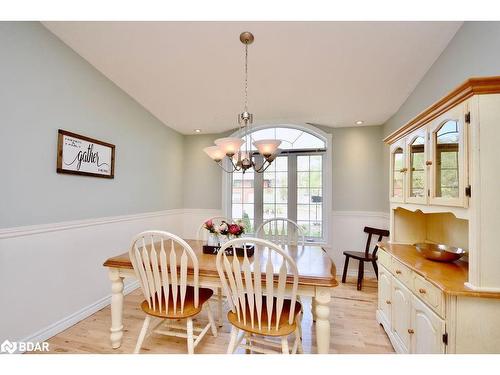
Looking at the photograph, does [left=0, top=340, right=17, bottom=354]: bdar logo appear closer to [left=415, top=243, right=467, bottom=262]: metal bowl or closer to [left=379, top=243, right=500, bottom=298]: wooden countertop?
[left=379, top=243, right=500, bottom=298]: wooden countertop

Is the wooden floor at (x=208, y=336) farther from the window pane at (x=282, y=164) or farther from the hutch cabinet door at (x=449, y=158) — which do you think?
the window pane at (x=282, y=164)

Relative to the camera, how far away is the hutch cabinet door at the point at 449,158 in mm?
1299

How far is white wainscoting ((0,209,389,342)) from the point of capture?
1.78 metres

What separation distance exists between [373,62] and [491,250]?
184 cm

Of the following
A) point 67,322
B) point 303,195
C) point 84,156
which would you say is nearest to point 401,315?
point 303,195

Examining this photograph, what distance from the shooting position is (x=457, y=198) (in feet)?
4.39

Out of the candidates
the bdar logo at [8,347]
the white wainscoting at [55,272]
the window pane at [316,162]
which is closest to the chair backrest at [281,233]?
the window pane at [316,162]

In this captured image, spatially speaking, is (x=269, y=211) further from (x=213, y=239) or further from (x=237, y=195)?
(x=213, y=239)

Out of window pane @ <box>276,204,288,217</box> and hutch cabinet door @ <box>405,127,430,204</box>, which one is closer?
hutch cabinet door @ <box>405,127,430,204</box>

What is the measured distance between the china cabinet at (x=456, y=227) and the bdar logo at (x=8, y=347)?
9.26 ft

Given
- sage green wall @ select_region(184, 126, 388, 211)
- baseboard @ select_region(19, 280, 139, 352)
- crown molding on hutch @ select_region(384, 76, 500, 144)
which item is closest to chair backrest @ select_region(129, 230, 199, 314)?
baseboard @ select_region(19, 280, 139, 352)

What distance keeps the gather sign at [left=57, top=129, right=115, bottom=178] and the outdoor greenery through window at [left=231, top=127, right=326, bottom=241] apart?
203cm

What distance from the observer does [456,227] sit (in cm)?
191
